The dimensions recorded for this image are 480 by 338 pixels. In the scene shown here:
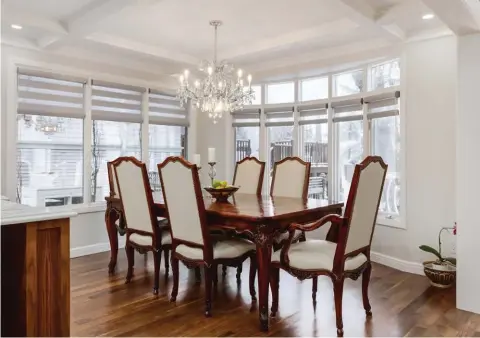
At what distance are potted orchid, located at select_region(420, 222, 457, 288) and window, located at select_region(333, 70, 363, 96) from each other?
77.7 inches

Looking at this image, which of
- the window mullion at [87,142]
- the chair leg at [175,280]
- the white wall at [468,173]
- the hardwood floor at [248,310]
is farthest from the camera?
the window mullion at [87,142]

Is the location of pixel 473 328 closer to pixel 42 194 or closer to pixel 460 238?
pixel 460 238

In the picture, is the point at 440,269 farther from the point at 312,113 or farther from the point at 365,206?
the point at 312,113

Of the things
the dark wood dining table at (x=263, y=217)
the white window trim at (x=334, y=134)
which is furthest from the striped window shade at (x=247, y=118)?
the dark wood dining table at (x=263, y=217)

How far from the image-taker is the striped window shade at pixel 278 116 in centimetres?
545

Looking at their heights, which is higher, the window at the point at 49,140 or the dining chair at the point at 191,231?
the window at the point at 49,140

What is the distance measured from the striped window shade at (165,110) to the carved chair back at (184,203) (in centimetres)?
268

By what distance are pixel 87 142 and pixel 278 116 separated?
2585 mm

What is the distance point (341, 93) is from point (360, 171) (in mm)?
2632

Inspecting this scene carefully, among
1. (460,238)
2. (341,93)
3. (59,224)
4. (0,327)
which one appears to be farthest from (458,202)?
(0,327)

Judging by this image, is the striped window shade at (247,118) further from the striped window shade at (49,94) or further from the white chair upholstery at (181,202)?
the white chair upholstery at (181,202)

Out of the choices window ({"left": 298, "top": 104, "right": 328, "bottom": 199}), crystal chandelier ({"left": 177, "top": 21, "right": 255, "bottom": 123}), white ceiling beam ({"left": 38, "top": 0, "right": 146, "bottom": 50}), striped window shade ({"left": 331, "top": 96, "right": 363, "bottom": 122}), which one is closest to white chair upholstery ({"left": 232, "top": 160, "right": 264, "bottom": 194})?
crystal chandelier ({"left": 177, "top": 21, "right": 255, "bottom": 123})

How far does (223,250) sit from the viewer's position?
303 centimetres

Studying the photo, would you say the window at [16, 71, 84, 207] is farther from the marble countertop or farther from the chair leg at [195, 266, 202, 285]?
the marble countertop
